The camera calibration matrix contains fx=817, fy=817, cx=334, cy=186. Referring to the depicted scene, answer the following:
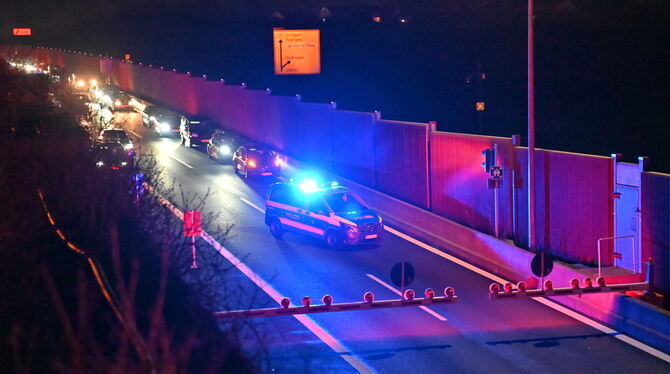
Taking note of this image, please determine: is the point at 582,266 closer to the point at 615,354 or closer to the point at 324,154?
the point at 615,354

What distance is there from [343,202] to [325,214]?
71 centimetres

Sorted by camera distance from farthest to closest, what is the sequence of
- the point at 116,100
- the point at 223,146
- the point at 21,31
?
the point at 21,31, the point at 116,100, the point at 223,146

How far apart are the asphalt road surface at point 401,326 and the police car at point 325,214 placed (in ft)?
→ 1.53

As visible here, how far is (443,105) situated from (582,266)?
51.1 meters

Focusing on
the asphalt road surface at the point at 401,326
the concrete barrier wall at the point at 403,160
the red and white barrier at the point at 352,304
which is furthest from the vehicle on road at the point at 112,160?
the concrete barrier wall at the point at 403,160

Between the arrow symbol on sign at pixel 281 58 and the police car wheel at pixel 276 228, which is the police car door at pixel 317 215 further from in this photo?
the arrow symbol on sign at pixel 281 58

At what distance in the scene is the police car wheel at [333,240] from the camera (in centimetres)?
2373

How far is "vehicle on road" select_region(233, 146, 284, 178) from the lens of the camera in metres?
37.7

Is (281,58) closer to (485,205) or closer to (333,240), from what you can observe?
(485,205)

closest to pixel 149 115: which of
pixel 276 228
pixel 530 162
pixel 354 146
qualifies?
pixel 354 146

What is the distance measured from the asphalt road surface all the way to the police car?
47 centimetres

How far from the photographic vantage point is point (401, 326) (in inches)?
650

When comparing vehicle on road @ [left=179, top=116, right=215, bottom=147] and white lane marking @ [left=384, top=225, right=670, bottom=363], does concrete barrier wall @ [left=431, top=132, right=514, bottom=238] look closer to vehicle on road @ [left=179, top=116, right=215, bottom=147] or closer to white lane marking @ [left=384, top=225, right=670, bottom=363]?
white lane marking @ [left=384, top=225, right=670, bottom=363]

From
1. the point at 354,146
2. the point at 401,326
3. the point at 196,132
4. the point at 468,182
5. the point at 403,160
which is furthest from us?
the point at 196,132
